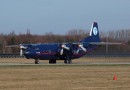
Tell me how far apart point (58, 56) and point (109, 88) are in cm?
4559

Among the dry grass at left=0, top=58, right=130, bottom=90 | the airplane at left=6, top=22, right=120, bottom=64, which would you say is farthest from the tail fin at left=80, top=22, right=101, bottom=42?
the dry grass at left=0, top=58, right=130, bottom=90

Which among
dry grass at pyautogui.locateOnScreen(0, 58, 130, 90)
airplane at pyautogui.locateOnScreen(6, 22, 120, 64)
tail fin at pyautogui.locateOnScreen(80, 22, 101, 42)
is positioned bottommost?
dry grass at pyautogui.locateOnScreen(0, 58, 130, 90)

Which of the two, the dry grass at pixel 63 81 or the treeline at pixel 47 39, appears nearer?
the dry grass at pixel 63 81

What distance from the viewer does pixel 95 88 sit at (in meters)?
22.4

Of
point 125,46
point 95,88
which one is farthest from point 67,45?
point 125,46

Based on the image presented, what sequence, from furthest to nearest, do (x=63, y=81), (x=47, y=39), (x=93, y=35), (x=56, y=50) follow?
1. (x=47, y=39)
2. (x=93, y=35)
3. (x=56, y=50)
4. (x=63, y=81)

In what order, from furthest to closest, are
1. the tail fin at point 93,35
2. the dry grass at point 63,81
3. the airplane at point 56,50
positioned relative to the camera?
the tail fin at point 93,35 → the airplane at point 56,50 → the dry grass at point 63,81

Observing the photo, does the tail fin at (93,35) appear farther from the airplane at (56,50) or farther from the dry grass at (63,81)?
the dry grass at (63,81)

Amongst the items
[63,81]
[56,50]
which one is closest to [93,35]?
[56,50]

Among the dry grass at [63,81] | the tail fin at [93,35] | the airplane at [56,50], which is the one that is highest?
the tail fin at [93,35]

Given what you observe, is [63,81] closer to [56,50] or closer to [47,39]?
[56,50]

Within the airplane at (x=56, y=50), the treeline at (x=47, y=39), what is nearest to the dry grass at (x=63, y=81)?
the airplane at (x=56, y=50)

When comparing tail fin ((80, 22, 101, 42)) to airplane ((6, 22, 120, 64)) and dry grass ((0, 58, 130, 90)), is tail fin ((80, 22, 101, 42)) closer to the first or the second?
airplane ((6, 22, 120, 64))

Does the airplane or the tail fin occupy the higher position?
the tail fin
